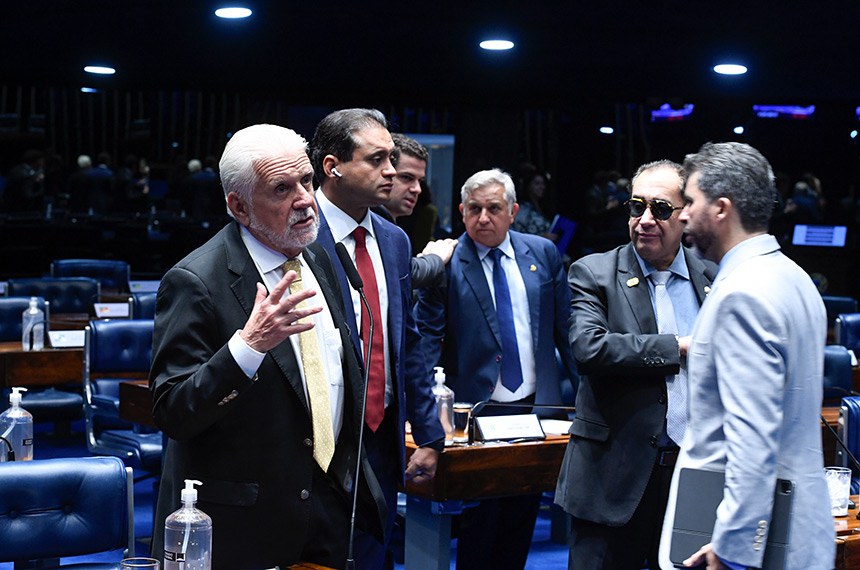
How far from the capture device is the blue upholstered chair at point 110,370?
241 inches

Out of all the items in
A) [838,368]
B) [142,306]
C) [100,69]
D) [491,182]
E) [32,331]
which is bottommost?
[838,368]

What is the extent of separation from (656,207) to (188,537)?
1656 mm

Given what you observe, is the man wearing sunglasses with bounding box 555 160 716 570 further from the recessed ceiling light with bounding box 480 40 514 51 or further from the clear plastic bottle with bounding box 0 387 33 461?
the recessed ceiling light with bounding box 480 40 514 51

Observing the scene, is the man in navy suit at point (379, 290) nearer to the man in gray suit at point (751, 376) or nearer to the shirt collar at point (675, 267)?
the shirt collar at point (675, 267)

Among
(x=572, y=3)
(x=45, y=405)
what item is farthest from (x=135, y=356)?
(x=572, y=3)

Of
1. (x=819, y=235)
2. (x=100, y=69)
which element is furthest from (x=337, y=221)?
(x=819, y=235)

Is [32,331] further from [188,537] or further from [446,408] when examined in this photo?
[188,537]

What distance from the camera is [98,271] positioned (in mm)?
9914

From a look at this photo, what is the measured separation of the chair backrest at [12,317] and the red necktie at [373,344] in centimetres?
434

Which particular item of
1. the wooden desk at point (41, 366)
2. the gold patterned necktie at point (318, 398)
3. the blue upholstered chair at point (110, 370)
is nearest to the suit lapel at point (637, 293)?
the gold patterned necktie at point (318, 398)

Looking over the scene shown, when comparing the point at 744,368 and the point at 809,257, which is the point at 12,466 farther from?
the point at 809,257

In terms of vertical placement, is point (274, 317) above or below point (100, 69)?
below

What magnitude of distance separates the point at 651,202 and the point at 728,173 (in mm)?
782

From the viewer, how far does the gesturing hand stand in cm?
238
